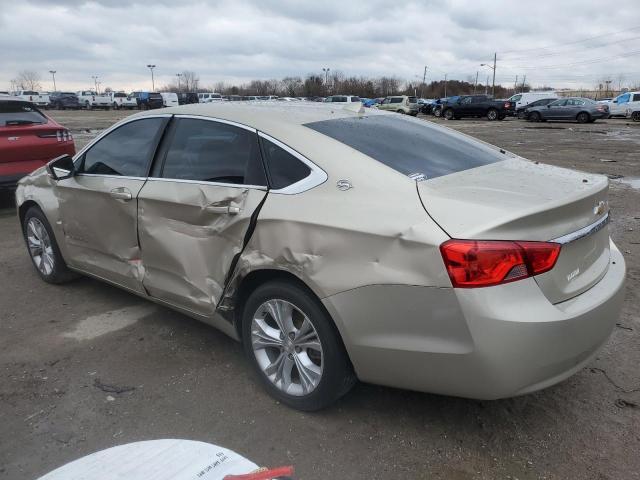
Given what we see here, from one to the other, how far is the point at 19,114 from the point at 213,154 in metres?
6.00

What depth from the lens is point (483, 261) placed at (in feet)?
7.36

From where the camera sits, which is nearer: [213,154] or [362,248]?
[362,248]

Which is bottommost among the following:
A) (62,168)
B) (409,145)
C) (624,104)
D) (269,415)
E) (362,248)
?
(269,415)

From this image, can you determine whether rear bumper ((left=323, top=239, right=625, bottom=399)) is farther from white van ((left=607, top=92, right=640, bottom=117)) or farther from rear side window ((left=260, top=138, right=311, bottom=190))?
white van ((left=607, top=92, right=640, bottom=117))

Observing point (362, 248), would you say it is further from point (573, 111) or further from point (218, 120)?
point (573, 111)

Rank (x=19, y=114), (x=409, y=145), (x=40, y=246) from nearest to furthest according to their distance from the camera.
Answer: (x=409, y=145)
(x=40, y=246)
(x=19, y=114)

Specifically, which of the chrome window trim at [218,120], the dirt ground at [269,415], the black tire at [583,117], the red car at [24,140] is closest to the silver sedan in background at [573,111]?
the black tire at [583,117]

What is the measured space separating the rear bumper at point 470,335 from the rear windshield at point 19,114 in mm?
6997

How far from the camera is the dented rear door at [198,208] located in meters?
3.06

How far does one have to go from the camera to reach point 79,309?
14.6ft

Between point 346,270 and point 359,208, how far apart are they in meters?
0.30

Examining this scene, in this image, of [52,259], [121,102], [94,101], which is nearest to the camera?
[52,259]

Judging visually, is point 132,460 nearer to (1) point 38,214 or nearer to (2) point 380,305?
(2) point 380,305

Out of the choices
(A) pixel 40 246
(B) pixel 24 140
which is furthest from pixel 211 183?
(B) pixel 24 140
